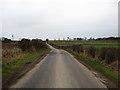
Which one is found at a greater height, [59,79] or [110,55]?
[110,55]

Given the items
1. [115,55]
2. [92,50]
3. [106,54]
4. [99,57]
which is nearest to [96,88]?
[115,55]

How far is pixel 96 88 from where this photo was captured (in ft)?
25.8

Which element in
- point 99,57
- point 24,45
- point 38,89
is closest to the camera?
point 38,89

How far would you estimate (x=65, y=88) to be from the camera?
7.76 metres

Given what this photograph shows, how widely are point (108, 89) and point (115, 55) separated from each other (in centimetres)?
1285

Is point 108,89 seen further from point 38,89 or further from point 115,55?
point 115,55

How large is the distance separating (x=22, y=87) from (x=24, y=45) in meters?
29.3

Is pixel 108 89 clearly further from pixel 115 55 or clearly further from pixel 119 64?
pixel 115 55

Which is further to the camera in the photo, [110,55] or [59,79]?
[110,55]

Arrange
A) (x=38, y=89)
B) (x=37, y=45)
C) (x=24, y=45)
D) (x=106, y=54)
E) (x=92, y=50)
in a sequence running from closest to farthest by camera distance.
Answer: (x=38, y=89)
(x=106, y=54)
(x=92, y=50)
(x=24, y=45)
(x=37, y=45)

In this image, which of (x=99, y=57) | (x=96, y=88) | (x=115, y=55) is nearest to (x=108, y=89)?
(x=96, y=88)

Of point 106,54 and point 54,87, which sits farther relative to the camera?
point 106,54

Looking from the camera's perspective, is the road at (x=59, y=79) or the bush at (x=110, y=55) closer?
the road at (x=59, y=79)

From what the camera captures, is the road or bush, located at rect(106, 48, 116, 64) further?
bush, located at rect(106, 48, 116, 64)
